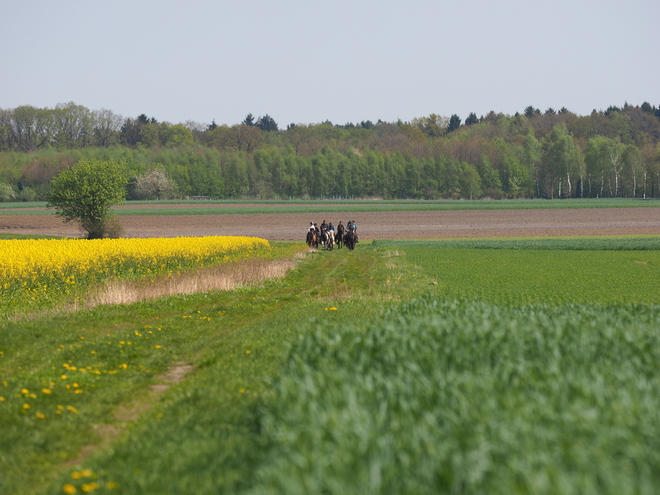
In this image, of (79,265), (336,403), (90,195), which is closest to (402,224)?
(90,195)

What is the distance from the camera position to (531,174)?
546 ft

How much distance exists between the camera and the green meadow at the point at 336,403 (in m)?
5.17

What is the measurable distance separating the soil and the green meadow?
53.7 metres

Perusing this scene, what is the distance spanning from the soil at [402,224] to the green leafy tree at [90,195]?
31.3 ft

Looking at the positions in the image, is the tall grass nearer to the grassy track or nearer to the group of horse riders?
the grassy track

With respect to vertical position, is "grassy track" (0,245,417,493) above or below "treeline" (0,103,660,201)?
below

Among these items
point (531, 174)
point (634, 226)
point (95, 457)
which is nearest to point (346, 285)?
point (95, 457)

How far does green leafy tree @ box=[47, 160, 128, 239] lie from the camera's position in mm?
59938

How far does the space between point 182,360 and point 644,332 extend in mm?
8045

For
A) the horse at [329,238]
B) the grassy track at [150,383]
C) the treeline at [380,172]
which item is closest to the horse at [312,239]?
the horse at [329,238]

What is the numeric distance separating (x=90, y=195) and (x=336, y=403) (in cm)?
5715

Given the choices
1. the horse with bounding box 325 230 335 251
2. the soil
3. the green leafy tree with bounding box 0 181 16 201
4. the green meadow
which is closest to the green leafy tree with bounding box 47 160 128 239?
the soil

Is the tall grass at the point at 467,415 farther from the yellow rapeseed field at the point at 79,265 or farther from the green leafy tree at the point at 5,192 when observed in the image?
the green leafy tree at the point at 5,192

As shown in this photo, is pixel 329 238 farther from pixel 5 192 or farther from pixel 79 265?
pixel 5 192
